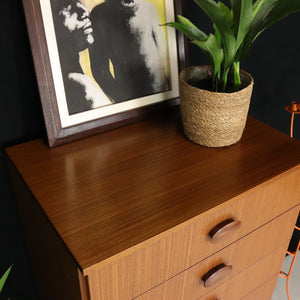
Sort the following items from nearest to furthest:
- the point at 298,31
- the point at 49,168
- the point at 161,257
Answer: the point at 161,257 < the point at 49,168 < the point at 298,31

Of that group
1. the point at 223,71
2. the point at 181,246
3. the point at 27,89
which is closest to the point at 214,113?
the point at 223,71

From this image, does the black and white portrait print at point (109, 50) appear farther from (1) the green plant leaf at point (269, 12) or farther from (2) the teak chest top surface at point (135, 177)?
(1) the green plant leaf at point (269, 12)

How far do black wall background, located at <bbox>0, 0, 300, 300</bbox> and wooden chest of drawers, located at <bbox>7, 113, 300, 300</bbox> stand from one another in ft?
0.23

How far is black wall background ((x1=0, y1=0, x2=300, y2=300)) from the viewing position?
0.81 meters

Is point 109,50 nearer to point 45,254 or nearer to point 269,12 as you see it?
point 269,12

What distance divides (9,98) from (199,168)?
49 centimetres

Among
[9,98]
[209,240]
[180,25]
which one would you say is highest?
[180,25]

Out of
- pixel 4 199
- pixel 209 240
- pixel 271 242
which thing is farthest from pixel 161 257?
pixel 4 199

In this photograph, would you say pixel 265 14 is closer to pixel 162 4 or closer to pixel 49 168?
pixel 162 4

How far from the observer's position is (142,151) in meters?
0.84

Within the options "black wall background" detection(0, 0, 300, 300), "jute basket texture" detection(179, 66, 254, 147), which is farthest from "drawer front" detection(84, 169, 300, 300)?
"black wall background" detection(0, 0, 300, 300)

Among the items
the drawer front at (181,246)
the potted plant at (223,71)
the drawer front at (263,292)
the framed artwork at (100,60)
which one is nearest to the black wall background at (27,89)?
the framed artwork at (100,60)

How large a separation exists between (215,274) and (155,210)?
0.84ft

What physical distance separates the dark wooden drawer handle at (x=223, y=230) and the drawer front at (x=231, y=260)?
0.20 feet
